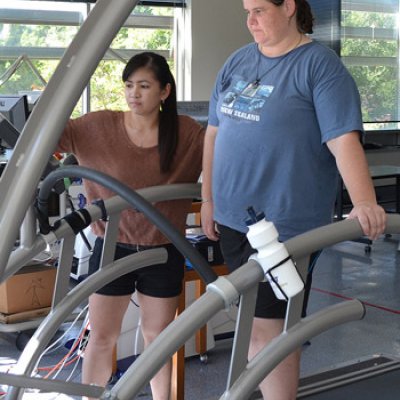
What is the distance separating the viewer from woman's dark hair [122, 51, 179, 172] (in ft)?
6.95

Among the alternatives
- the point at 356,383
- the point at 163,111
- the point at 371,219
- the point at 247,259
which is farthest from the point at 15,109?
the point at 371,219

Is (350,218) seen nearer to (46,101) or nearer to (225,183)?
(225,183)

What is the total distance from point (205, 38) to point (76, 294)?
19.8 feet

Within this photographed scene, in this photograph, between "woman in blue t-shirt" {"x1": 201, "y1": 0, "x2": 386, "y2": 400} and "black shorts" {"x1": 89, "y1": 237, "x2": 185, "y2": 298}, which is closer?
"woman in blue t-shirt" {"x1": 201, "y1": 0, "x2": 386, "y2": 400}

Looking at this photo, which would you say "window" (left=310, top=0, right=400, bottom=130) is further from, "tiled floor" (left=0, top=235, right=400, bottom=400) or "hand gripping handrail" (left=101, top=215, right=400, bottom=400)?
"hand gripping handrail" (left=101, top=215, right=400, bottom=400)

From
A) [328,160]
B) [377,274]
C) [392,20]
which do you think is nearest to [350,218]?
[328,160]

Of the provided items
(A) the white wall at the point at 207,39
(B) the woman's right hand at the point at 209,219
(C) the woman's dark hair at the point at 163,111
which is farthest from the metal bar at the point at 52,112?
(A) the white wall at the point at 207,39

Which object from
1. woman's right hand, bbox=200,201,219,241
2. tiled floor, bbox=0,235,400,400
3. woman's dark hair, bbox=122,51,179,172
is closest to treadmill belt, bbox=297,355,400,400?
tiled floor, bbox=0,235,400,400

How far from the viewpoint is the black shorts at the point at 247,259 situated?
1.75m

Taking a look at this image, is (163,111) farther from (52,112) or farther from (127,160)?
(52,112)

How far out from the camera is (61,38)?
7039 millimetres

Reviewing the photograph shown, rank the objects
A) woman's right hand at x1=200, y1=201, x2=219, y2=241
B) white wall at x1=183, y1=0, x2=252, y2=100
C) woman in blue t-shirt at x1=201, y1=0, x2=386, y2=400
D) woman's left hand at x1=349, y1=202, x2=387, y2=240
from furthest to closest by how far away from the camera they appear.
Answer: white wall at x1=183, y1=0, x2=252, y2=100 → woman's right hand at x1=200, y1=201, x2=219, y2=241 → woman in blue t-shirt at x1=201, y1=0, x2=386, y2=400 → woman's left hand at x1=349, y1=202, x2=387, y2=240

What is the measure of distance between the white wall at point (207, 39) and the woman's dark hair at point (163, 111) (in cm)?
535

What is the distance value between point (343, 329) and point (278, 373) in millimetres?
2233
